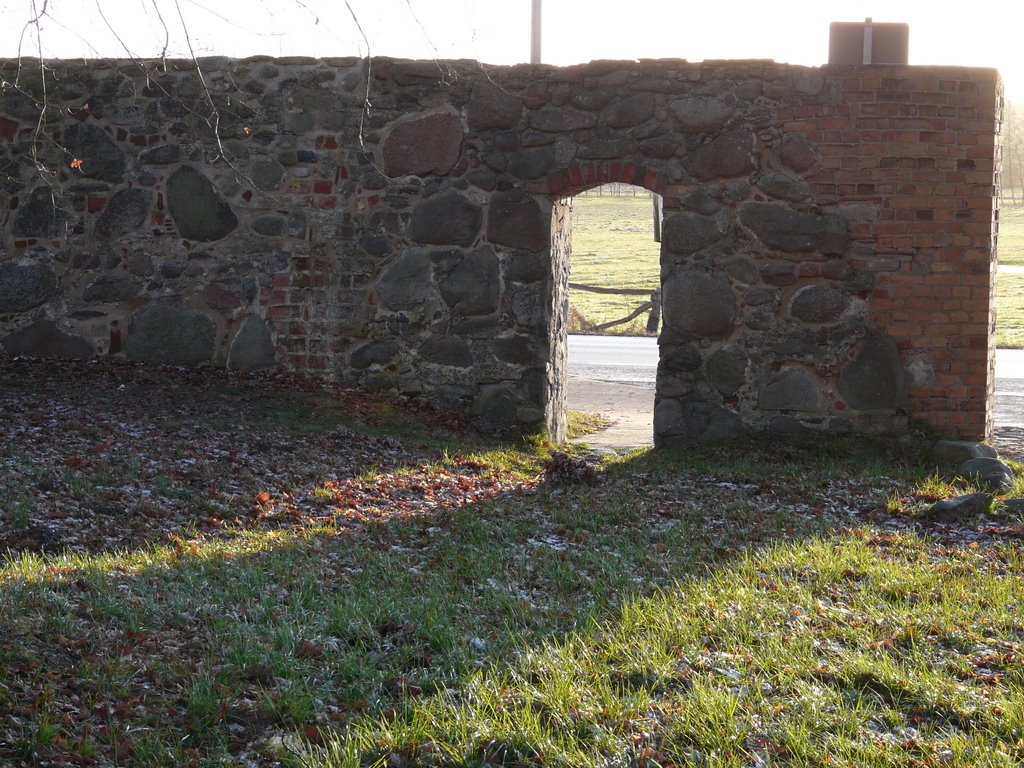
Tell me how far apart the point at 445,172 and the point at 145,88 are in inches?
106

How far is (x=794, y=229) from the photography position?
8.06 metres

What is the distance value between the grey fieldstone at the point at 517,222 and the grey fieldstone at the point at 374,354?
4.13 feet

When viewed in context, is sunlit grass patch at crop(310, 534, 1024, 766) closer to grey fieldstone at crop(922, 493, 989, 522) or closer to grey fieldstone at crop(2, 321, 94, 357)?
grey fieldstone at crop(922, 493, 989, 522)

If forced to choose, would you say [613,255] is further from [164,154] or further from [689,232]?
[689,232]

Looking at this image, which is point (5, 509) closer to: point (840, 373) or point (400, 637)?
point (400, 637)

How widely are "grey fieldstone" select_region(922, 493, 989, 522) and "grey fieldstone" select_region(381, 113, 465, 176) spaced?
452 centimetres

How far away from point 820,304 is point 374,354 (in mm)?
3588

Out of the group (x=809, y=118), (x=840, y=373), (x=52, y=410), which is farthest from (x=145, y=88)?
(x=840, y=373)

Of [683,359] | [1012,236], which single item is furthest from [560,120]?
[1012,236]

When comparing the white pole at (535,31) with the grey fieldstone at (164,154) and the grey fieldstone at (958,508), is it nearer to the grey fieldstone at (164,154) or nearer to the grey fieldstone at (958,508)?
the grey fieldstone at (164,154)

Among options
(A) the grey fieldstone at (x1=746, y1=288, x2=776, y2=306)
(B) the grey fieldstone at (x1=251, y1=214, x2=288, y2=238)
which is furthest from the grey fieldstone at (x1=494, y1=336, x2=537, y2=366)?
(B) the grey fieldstone at (x1=251, y1=214, x2=288, y2=238)

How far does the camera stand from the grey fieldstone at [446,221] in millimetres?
8617

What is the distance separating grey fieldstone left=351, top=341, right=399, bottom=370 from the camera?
29.2 ft

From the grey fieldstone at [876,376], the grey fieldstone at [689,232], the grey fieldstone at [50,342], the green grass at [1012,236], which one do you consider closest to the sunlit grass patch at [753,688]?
the grey fieldstone at [876,376]
